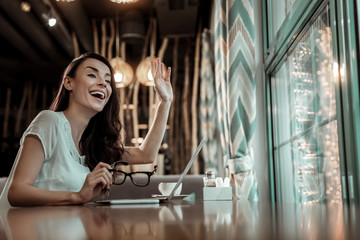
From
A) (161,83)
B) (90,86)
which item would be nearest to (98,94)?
(90,86)

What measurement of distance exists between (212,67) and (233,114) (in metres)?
3.14

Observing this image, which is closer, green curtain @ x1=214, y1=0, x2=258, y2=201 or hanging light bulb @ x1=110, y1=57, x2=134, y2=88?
green curtain @ x1=214, y1=0, x2=258, y2=201

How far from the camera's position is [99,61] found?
2256 mm

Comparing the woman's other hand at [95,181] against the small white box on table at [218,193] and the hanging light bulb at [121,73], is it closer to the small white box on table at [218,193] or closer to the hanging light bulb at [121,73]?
the small white box on table at [218,193]

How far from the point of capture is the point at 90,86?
2131 mm

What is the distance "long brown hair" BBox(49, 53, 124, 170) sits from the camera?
2104mm

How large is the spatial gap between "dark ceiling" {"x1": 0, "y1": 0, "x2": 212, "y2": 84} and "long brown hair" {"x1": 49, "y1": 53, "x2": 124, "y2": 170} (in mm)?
2968

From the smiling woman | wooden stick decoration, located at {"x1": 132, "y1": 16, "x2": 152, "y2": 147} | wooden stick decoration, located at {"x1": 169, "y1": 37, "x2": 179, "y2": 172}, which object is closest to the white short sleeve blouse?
the smiling woman

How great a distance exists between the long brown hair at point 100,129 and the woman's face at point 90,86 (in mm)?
41

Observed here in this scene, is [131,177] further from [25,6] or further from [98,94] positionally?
[25,6]

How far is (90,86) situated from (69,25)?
444 centimetres

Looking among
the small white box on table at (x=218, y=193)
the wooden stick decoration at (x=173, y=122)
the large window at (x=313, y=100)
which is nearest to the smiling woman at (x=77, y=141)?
the small white box on table at (x=218, y=193)

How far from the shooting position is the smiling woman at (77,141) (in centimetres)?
158

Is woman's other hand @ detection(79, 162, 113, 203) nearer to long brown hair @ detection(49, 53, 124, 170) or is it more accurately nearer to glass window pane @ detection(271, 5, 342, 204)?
long brown hair @ detection(49, 53, 124, 170)
